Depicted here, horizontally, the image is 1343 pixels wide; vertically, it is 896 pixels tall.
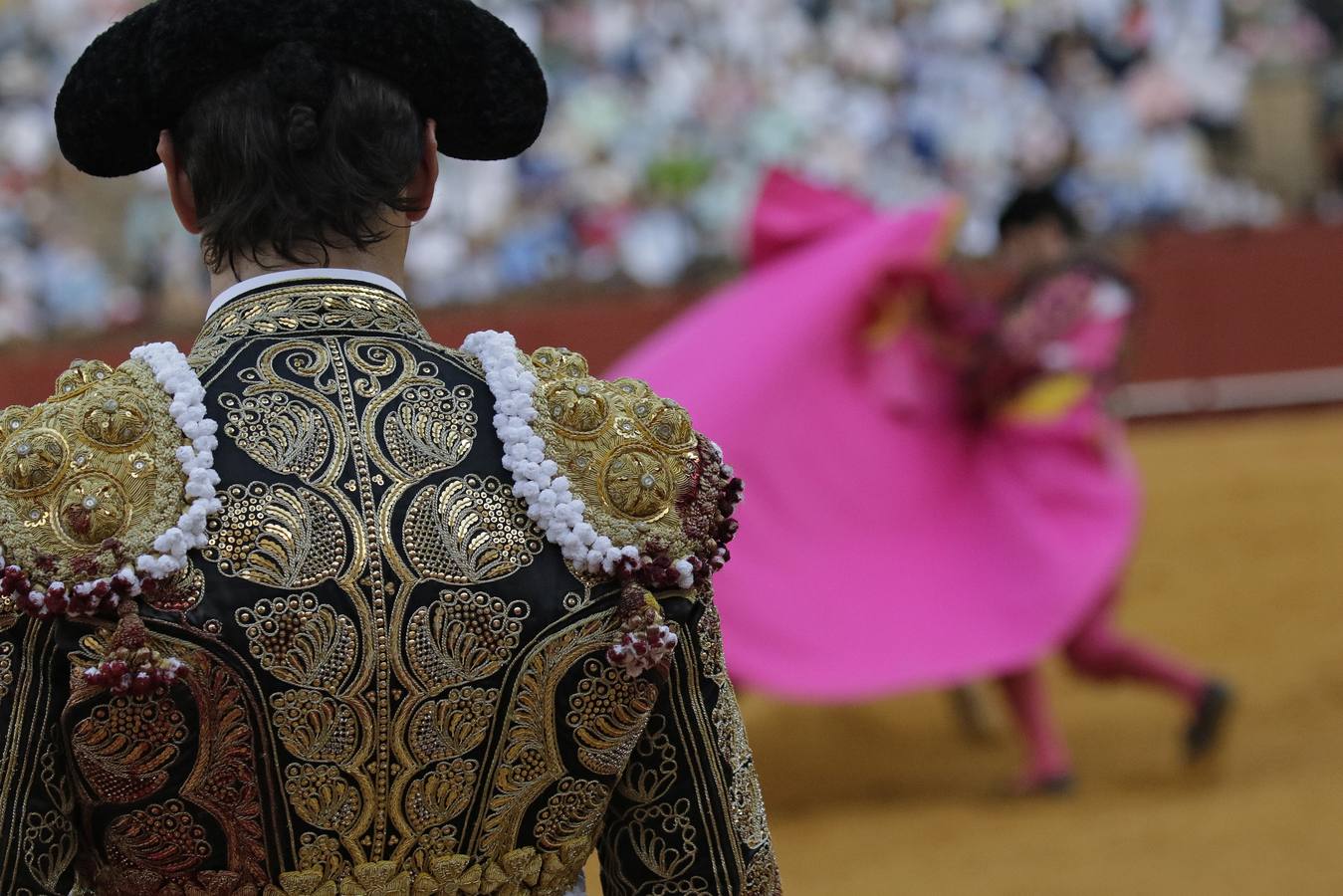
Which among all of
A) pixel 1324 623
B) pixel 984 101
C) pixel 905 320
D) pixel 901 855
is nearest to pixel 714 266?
pixel 984 101

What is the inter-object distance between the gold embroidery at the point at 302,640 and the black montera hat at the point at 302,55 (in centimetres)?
33

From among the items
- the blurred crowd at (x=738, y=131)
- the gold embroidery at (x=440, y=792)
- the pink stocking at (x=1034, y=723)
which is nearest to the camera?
the gold embroidery at (x=440, y=792)

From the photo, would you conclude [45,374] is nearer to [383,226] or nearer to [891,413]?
[891,413]

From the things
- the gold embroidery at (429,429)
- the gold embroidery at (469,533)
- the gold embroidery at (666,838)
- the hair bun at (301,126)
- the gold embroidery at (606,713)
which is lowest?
the gold embroidery at (666,838)

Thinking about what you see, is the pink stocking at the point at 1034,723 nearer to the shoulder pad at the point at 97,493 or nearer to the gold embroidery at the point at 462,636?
the gold embroidery at the point at 462,636

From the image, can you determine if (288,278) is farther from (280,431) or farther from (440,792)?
(440,792)

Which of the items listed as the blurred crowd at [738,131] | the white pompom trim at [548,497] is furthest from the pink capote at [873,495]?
the blurred crowd at [738,131]

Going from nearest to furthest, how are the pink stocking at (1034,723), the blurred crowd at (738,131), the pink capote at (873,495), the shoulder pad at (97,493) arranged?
the shoulder pad at (97,493) < the pink capote at (873,495) < the pink stocking at (1034,723) < the blurred crowd at (738,131)

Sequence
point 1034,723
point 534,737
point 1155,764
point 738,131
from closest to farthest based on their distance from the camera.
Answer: point 534,737 < point 1034,723 < point 1155,764 < point 738,131

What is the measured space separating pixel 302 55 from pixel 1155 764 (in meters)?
4.51

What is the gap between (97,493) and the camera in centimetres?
111

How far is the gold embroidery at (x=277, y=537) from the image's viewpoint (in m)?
1.13

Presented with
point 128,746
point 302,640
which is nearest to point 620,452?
point 302,640

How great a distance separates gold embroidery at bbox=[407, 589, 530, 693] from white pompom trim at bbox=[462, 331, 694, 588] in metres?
0.05
